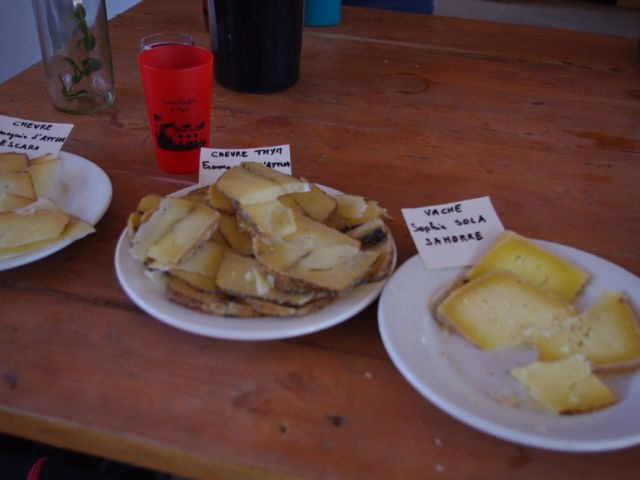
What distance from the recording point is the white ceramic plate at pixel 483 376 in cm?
44

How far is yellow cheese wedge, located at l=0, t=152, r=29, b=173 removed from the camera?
2.31 ft

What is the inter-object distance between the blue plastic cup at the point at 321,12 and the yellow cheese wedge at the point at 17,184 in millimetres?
848

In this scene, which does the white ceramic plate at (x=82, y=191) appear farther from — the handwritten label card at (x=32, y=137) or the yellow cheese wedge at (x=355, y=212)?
the yellow cheese wedge at (x=355, y=212)

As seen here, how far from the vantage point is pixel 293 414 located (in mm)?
487

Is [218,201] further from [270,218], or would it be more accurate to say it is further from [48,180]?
[48,180]

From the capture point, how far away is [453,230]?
0.68 m

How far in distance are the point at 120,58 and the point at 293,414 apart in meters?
A: 0.93

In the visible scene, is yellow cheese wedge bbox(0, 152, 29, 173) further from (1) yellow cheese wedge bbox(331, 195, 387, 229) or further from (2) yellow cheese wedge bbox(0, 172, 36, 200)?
(1) yellow cheese wedge bbox(331, 195, 387, 229)

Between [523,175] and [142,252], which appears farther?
[523,175]

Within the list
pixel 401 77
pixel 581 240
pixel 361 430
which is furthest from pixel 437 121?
pixel 361 430

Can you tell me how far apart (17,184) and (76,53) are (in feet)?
1.21

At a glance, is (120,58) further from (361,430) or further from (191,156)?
(361,430)

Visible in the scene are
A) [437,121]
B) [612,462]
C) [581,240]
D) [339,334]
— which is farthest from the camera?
[437,121]


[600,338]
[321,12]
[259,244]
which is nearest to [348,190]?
[259,244]
